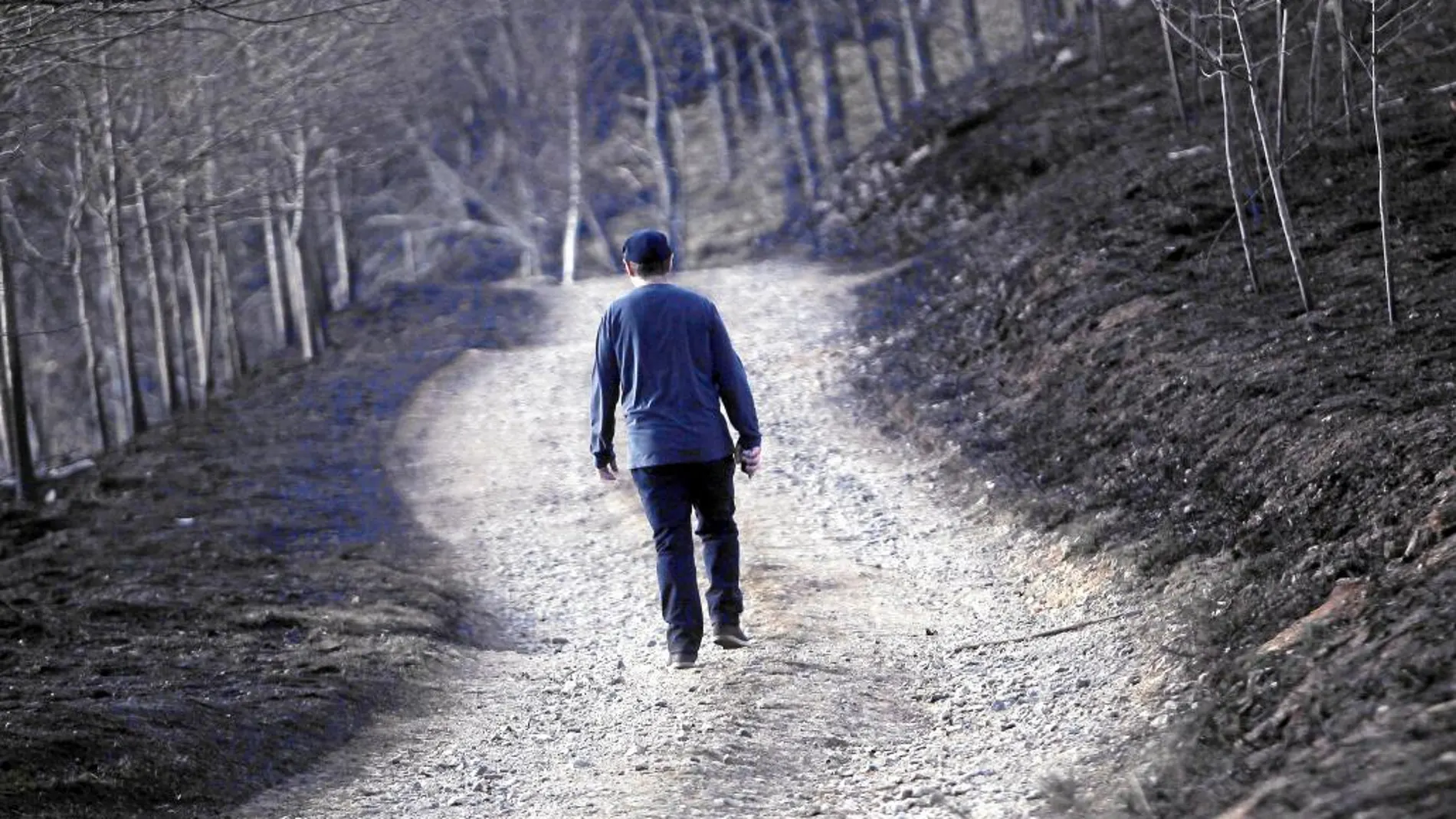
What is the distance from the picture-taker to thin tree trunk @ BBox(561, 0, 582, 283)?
44.3 meters

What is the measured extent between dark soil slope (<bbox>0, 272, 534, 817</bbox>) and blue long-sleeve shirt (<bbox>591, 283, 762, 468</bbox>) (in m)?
1.99

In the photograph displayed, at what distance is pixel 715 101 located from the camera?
45.6 m

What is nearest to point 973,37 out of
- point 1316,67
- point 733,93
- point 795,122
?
point 795,122

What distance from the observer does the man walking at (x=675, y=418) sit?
7.21 meters

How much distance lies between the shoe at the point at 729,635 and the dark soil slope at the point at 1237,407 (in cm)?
197

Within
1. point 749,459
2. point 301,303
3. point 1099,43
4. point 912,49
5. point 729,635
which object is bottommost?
point 729,635

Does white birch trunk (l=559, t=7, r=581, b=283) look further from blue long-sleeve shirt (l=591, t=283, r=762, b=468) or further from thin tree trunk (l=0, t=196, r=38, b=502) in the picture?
blue long-sleeve shirt (l=591, t=283, r=762, b=468)

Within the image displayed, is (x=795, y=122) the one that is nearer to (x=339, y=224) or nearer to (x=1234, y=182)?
(x=339, y=224)

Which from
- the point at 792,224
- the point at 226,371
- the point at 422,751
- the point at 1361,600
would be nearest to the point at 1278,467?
the point at 1361,600

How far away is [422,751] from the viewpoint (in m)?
7.17

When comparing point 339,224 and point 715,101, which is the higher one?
point 715,101

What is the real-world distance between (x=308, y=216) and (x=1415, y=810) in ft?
87.4

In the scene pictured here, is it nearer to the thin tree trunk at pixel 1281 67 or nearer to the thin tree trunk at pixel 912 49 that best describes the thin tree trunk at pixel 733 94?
the thin tree trunk at pixel 912 49

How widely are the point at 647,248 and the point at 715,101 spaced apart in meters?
39.1
